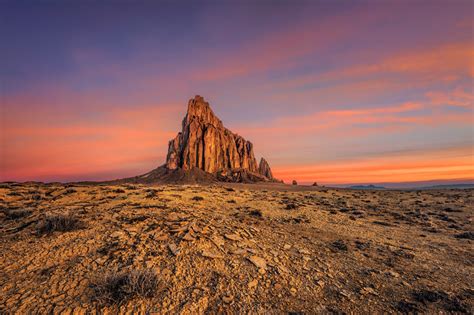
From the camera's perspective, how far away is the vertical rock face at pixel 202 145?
133375 mm

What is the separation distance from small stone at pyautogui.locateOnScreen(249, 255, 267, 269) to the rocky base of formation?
335 feet

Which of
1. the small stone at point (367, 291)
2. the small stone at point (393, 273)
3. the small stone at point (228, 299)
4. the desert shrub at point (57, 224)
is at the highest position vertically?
the desert shrub at point (57, 224)

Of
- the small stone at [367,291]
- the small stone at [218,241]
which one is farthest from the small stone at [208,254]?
the small stone at [367,291]

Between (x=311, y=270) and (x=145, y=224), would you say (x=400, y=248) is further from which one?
(x=145, y=224)

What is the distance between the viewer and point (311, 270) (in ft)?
29.1

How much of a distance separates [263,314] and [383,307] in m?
3.86

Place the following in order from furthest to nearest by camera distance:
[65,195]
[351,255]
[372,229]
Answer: [65,195] < [372,229] < [351,255]

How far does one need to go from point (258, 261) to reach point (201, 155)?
129265 mm

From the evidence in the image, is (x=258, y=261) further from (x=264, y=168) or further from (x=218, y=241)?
(x=264, y=168)

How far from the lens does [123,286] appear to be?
20.8 feet

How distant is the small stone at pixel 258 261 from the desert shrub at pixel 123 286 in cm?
372

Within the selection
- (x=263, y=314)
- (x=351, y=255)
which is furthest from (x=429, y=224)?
(x=263, y=314)

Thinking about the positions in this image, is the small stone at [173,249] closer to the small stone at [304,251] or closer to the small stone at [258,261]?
the small stone at [258,261]

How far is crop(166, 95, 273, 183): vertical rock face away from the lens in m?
133
